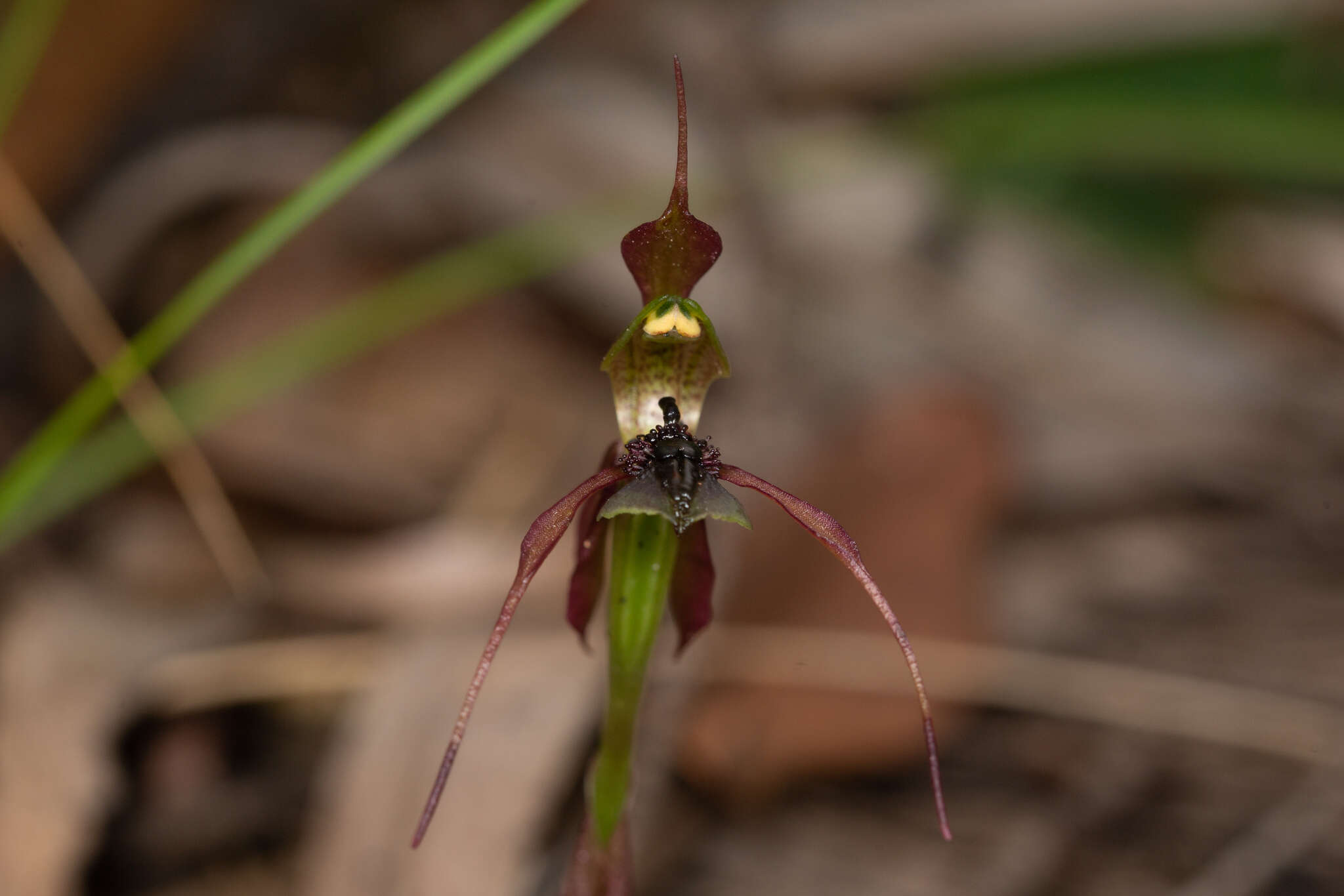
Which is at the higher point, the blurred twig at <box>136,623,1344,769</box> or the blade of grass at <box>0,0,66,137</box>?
the blade of grass at <box>0,0,66,137</box>

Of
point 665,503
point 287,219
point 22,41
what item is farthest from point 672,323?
point 22,41

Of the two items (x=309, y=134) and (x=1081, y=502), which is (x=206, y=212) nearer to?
(x=309, y=134)

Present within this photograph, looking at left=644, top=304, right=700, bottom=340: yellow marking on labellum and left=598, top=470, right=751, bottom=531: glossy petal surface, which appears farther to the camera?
left=644, top=304, right=700, bottom=340: yellow marking on labellum

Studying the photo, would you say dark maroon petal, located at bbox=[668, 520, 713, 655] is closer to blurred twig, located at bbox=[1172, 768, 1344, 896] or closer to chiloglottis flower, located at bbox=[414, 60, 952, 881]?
chiloglottis flower, located at bbox=[414, 60, 952, 881]

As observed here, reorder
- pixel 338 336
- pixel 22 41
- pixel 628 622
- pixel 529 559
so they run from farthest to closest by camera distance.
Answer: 1. pixel 338 336
2. pixel 22 41
3. pixel 628 622
4. pixel 529 559

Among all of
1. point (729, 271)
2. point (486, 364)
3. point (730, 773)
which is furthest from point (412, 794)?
point (729, 271)

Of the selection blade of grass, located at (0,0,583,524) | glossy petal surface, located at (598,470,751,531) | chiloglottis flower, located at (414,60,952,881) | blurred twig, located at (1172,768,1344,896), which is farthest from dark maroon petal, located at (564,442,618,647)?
blurred twig, located at (1172,768,1344,896)

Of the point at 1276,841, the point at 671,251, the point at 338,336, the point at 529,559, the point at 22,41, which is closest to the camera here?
the point at 529,559

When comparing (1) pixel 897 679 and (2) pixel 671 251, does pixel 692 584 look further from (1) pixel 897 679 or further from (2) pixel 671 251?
(1) pixel 897 679
